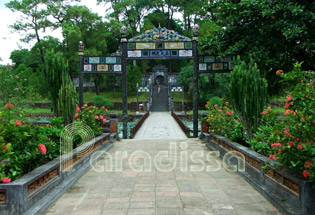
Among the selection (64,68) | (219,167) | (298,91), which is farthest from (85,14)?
(298,91)

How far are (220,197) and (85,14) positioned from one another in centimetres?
2670

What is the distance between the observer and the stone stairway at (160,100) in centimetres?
3434

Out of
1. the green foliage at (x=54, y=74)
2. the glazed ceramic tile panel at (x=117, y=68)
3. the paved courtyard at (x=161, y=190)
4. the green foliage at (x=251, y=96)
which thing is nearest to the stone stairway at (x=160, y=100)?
the glazed ceramic tile panel at (x=117, y=68)

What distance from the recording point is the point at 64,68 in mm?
7348

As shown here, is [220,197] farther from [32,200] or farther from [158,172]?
[32,200]

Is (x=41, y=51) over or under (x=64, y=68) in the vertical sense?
over

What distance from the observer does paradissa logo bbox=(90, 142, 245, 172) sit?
5.92 meters

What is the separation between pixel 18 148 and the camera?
449 cm

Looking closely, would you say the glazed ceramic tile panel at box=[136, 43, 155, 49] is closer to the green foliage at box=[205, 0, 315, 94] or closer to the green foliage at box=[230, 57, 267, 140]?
the green foliage at box=[205, 0, 315, 94]

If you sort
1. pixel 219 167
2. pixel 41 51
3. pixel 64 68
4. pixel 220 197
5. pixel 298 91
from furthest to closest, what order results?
pixel 41 51
pixel 64 68
pixel 219 167
pixel 220 197
pixel 298 91

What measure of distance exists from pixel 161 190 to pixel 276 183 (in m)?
1.68

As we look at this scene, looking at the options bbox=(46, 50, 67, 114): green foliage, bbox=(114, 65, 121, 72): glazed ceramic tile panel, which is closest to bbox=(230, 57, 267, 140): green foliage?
bbox=(46, 50, 67, 114): green foliage

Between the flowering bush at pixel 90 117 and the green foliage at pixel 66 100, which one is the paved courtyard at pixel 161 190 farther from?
the flowering bush at pixel 90 117

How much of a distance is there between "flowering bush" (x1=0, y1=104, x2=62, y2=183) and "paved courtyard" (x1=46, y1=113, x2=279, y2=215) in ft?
2.34
